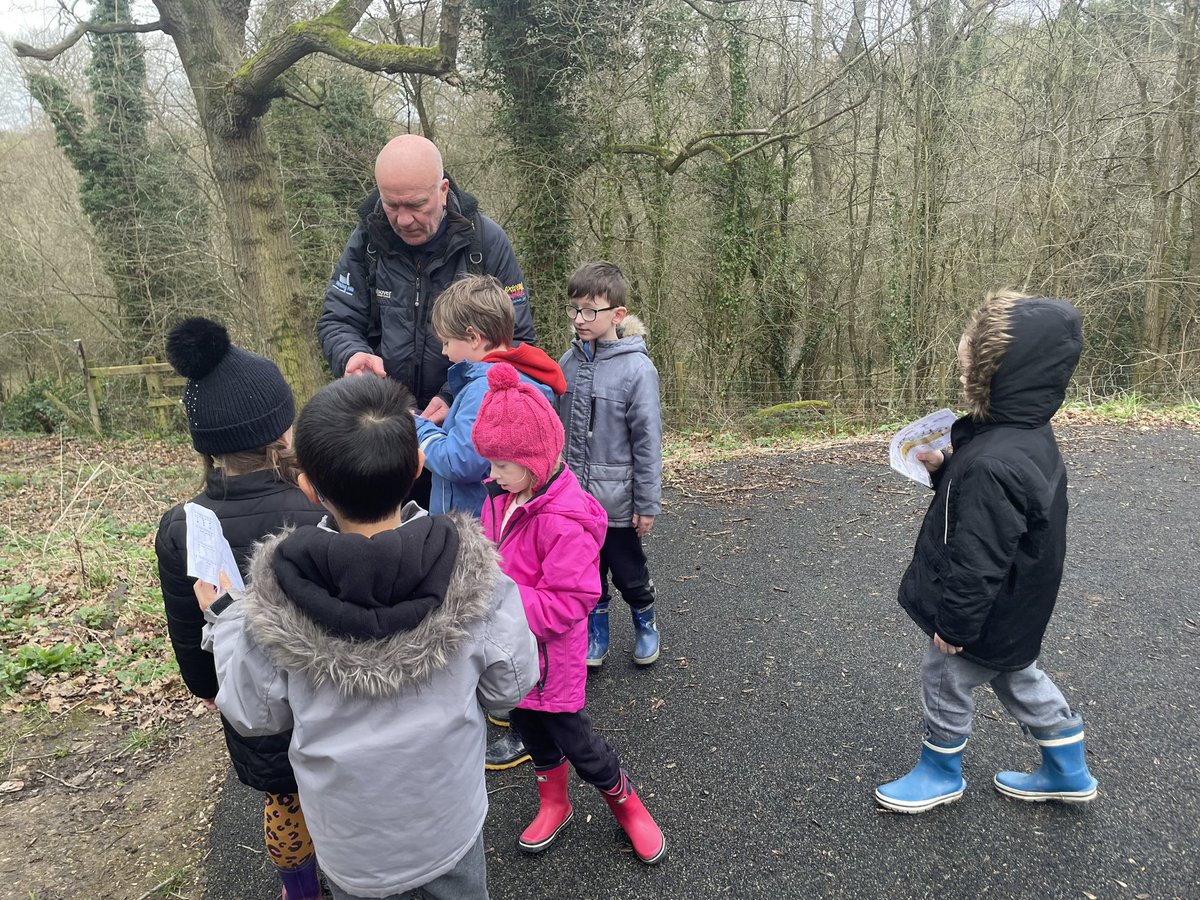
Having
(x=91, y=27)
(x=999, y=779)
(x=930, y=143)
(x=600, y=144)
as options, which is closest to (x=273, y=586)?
(x=999, y=779)

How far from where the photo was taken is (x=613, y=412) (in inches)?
132

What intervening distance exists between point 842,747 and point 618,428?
166 cm

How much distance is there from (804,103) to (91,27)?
8.83 meters

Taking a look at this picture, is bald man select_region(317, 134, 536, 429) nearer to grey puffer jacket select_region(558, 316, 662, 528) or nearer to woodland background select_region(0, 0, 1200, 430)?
grey puffer jacket select_region(558, 316, 662, 528)

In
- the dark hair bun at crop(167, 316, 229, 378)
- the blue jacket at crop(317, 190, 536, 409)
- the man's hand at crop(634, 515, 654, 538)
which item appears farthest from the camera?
the man's hand at crop(634, 515, 654, 538)

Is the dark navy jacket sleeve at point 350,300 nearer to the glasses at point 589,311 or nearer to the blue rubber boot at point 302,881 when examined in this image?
the glasses at point 589,311

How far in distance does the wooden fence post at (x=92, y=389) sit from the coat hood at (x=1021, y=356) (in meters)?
18.4

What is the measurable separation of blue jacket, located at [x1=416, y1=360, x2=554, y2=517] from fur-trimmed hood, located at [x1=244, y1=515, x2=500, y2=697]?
0.97 metres

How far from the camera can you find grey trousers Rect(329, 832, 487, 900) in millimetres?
1711

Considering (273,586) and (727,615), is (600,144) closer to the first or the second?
(727,615)

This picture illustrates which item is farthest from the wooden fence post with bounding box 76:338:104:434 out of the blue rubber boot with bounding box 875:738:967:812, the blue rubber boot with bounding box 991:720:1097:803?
the blue rubber boot with bounding box 991:720:1097:803

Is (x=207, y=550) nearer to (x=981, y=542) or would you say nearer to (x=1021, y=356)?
(x=981, y=542)


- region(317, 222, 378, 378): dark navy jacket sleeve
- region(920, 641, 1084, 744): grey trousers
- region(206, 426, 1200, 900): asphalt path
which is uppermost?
region(317, 222, 378, 378): dark navy jacket sleeve

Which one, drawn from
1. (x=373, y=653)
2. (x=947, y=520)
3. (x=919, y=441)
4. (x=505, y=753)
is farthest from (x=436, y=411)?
(x=947, y=520)
